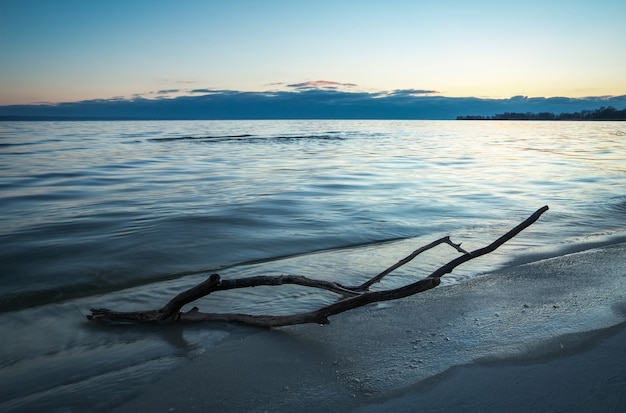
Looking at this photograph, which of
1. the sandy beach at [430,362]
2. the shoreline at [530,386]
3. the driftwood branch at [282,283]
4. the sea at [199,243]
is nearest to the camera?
the shoreline at [530,386]

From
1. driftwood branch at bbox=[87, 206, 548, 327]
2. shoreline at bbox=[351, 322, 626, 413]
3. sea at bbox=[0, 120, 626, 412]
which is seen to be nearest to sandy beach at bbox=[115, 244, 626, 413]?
shoreline at bbox=[351, 322, 626, 413]

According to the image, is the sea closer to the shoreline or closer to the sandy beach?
the sandy beach

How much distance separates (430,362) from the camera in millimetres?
3039

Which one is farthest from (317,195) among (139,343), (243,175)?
(139,343)

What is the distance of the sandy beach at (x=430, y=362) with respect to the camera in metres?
2.58

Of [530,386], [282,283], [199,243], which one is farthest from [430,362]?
[199,243]

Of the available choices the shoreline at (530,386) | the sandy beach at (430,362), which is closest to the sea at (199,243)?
the sandy beach at (430,362)

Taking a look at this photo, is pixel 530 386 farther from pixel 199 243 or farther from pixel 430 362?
pixel 199 243

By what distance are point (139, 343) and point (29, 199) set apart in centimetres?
1065

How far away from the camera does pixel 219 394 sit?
275cm

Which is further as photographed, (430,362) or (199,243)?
(199,243)

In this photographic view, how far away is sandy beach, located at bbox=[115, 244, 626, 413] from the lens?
2.58 meters

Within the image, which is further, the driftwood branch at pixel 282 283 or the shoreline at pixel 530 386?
the driftwood branch at pixel 282 283

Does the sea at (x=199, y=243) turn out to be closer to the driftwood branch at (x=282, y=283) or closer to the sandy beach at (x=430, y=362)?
the driftwood branch at (x=282, y=283)
